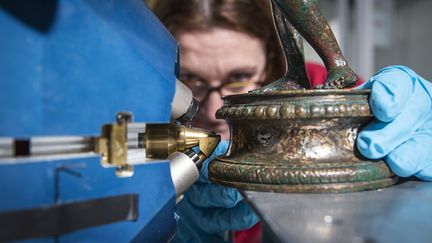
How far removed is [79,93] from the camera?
11.7 inches

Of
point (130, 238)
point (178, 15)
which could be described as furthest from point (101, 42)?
point (178, 15)

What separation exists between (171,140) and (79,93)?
0.51ft

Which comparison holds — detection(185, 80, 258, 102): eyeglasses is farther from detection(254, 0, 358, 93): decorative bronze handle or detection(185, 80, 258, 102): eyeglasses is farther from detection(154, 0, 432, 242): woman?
detection(254, 0, 358, 93): decorative bronze handle

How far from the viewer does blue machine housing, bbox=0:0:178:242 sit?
261 millimetres

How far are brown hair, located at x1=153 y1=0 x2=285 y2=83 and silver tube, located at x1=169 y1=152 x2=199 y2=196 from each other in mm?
506

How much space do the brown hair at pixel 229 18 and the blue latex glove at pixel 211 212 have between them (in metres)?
0.35

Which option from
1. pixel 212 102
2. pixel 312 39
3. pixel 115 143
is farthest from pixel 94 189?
pixel 212 102

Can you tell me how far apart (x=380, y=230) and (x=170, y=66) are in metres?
0.25

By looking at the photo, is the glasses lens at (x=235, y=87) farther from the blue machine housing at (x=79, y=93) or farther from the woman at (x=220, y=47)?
the blue machine housing at (x=79, y=93)

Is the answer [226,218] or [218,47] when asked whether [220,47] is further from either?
[226,218]

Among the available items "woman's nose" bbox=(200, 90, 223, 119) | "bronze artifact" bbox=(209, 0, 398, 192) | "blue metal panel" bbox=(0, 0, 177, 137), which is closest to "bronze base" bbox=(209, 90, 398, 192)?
"bronze artifact" bbox=(209, 0, 398, 192)

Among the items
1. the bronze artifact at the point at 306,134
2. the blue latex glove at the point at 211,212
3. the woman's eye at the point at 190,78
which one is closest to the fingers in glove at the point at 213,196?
the blue latex glove at the point at 211,212

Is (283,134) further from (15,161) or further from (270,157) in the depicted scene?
(15,161)

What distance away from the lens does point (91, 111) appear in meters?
0.31
